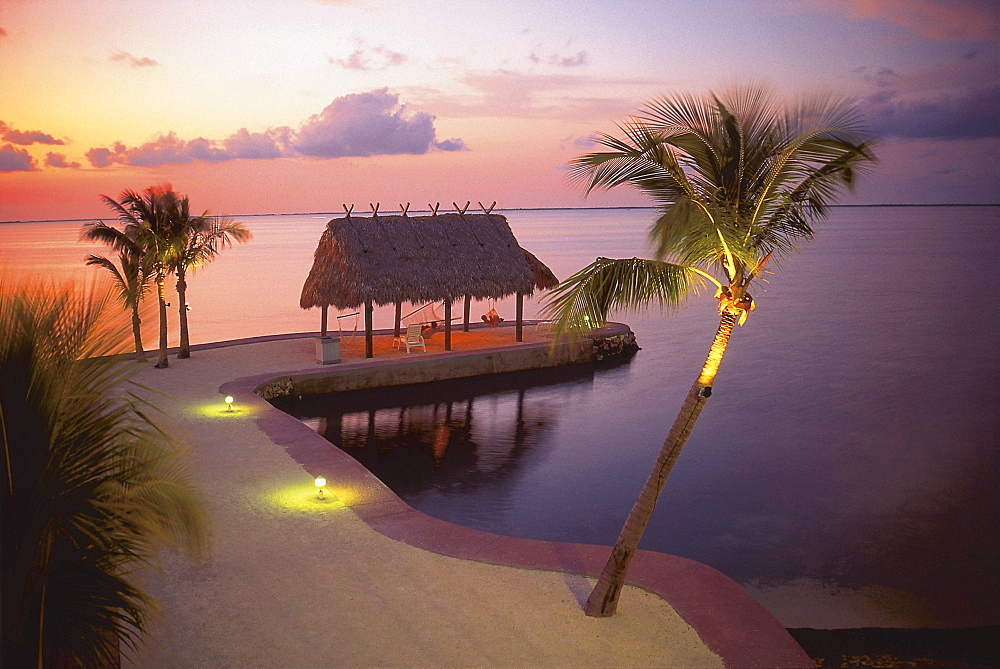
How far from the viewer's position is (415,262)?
638 inches

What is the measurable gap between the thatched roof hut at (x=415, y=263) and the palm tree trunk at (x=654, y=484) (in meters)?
10.7

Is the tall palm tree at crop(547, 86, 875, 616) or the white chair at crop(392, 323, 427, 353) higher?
the tall palm tree at crop(547, 86, 875, 616)

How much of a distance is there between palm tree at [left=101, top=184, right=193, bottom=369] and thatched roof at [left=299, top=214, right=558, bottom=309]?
2.67m

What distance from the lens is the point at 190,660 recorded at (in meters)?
4.81

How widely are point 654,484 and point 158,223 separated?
12.0 metres

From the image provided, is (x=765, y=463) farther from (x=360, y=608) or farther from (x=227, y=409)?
(x=227, y=409)

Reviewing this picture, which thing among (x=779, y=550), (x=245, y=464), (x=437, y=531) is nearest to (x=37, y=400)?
Result: (x=437, y=531)

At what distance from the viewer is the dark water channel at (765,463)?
312 inches

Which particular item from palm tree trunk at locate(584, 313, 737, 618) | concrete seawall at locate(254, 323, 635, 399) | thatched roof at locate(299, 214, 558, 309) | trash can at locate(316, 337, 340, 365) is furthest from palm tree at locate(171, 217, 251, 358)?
palm tree trunk at locate(584, 313, 737, 618)

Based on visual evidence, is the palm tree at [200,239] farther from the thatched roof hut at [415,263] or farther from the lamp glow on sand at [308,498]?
the lamp glow on sand at [308,498]

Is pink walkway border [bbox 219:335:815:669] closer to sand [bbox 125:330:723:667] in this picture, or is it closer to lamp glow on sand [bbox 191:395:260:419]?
sand [bbox 125:330:723:667]

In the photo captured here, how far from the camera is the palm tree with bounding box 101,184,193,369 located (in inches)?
553

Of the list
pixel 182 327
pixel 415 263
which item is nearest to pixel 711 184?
pixel 415 263

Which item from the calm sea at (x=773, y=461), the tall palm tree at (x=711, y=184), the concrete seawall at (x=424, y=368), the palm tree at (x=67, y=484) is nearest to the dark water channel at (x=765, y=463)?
the calm sea at (x=773, y=461)
